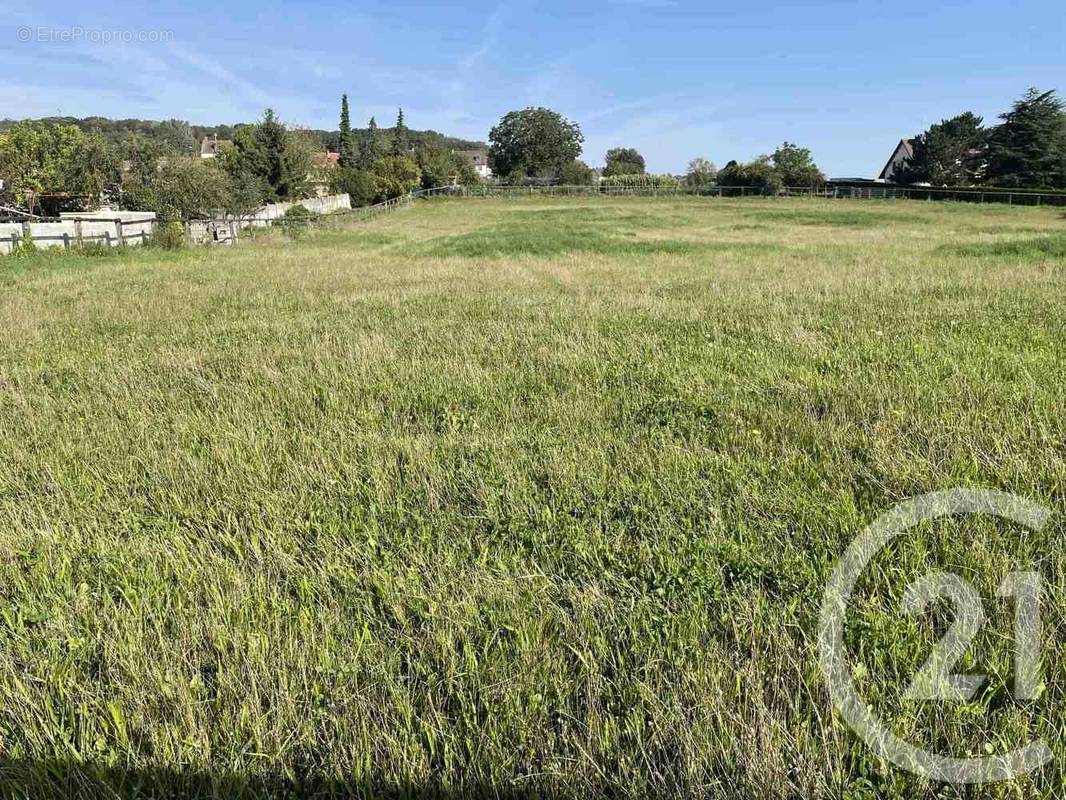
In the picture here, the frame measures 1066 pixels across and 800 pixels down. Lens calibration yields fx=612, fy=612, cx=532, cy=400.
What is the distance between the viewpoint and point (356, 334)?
7.85 metres

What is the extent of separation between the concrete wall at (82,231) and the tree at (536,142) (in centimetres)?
9524

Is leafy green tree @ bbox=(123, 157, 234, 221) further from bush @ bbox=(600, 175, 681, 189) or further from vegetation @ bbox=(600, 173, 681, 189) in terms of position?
vegetation @ bbox=(600, 173, 681, 189)

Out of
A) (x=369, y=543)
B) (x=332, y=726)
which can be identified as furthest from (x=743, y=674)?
(x=369, y=543)

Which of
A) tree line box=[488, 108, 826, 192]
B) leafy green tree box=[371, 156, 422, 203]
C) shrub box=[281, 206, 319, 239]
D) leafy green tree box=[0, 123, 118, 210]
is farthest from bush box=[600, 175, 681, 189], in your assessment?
leafy green tree box=[0, 123, 118, 210]

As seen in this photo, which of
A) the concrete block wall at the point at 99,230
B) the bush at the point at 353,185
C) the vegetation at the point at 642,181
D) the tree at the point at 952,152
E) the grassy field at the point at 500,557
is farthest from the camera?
the vegetation at the point at 642,181

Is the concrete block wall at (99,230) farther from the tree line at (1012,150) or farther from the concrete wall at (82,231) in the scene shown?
the tree line at (1012,150)

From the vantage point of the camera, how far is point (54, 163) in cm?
3722

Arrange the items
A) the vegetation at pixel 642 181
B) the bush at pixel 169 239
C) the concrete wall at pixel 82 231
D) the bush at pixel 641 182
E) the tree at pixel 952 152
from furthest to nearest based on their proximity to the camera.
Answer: the vegetation at pixel 642 181 < the bush at pixel 641 182 < the tree at pixel 952 152 < the bush at pixel 169 239 < the concrete wall at pixel 82 231

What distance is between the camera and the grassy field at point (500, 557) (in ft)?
6.16

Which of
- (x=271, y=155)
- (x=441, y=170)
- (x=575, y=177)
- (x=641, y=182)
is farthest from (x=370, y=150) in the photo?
(x=271, y=155)

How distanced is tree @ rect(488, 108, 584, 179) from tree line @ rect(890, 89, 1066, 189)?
6146 centimetres

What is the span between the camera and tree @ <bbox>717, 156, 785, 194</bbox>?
75113mm

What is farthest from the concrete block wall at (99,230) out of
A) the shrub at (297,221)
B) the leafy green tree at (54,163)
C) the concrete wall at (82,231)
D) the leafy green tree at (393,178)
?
the leafy green tree at (393,178)

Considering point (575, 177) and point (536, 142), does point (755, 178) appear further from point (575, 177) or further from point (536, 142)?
point (536, 142)
